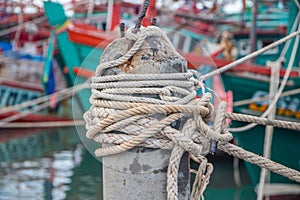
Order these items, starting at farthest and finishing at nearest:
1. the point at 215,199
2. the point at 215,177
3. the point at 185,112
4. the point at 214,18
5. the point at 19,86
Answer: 1. the point at 214,18
2. the point at 19,86
3. the point at 215,177
4. the point at 215,199
5. the point at 185,112

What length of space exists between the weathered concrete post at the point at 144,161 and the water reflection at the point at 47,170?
4.99 metres

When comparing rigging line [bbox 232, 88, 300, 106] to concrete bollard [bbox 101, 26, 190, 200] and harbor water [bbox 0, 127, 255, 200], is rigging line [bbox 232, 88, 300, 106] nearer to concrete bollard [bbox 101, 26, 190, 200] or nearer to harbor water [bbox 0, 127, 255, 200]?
harbor water [bbox 0, 127, 255, 200]

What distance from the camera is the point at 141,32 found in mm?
1337

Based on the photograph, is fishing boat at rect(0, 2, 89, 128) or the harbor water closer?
the harbor water

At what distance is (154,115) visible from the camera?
4.14 feet

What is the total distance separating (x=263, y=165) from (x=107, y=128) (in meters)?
0.47

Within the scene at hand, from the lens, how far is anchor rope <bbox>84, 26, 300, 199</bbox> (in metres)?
1.24

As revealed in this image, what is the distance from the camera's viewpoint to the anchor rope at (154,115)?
1.24 metres

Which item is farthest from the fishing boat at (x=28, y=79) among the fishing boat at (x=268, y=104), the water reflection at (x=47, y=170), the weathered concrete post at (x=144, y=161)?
the weathered concrete post at (x=144, y=161)

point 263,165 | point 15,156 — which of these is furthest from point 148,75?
point 15,156

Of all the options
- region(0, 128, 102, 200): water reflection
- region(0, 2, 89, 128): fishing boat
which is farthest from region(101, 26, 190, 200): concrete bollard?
region(0, 2, 89, 128): fishing boat

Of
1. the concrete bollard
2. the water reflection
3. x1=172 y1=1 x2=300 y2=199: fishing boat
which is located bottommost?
the water reflection

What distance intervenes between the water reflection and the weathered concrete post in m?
4.99

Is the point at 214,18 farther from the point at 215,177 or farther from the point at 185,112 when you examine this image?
the point at 185,112
